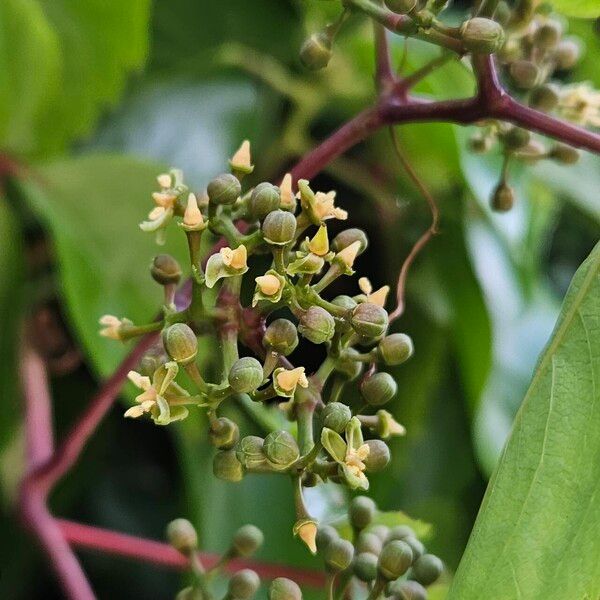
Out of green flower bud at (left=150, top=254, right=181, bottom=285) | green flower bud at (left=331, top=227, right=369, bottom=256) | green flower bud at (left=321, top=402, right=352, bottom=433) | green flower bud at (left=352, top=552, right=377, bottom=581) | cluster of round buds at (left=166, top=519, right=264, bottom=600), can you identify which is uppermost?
green flower bud at (left=331, top=227, right=369, bottom=256)

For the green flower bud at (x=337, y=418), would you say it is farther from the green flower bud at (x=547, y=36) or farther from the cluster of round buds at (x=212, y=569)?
the green flower bud at (x=547, y=36)

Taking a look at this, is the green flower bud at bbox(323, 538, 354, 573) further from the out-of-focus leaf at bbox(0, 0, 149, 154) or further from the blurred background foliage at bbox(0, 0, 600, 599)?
the out-of-focus leaf at bbox(0, 0, 149, 154)

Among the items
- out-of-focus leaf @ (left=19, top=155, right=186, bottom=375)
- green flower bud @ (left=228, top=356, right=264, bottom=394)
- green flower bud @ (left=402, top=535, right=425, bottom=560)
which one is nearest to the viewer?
green flower bud @ (left=228, top=356, right=264, bottom=394)

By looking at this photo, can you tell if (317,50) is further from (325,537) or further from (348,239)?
(325,537)

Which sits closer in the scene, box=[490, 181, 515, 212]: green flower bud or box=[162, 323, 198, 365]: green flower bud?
box=[162, 323, 198, 365]: green flower bud

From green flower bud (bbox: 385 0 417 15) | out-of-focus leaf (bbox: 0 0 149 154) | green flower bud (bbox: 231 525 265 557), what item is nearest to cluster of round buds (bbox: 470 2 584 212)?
green flower bud (bbox: 385 0 417 15)

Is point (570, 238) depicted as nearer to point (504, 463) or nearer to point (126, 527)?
point (126, 527)

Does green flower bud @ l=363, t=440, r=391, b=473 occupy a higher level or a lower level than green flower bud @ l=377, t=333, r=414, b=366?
lower

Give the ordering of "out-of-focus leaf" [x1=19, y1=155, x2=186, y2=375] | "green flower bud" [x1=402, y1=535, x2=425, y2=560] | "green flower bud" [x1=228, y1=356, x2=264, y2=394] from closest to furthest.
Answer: "green flower bud" [x1=228, y1=356, x2=264, y2=394], "green flower bud" [x1=402, y1=535, x2=425, y2=560], "out-of-focus leaf" [x1=19, y1=155, x2=186, y2=375]
